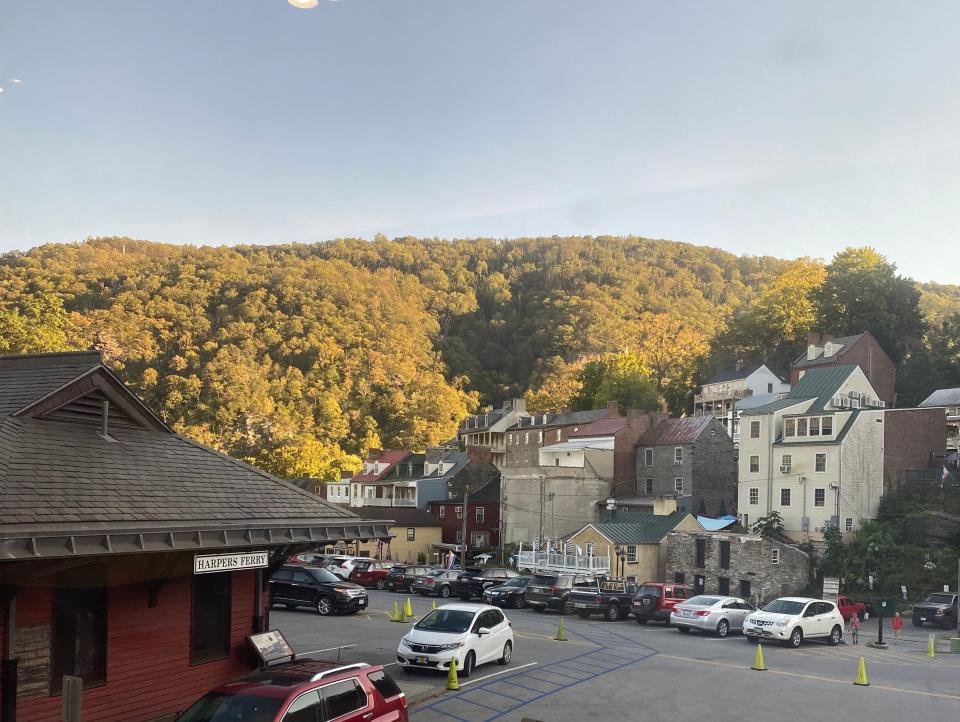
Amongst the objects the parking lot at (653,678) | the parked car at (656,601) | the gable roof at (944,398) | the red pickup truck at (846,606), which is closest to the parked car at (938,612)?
the red pickup truck at (846,606)

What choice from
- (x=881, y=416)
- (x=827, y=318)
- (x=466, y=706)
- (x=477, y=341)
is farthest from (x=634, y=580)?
(x=477, y=341)

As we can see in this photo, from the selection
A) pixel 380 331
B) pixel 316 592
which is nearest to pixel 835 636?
pixel 316 592

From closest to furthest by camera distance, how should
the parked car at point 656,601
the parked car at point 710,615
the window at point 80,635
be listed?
1. the window at point 80,635
2. the parked car at point 710,615
3. the parked car at point 656,601

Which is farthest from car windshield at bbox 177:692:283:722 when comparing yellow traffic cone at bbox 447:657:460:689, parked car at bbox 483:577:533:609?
parked car at bbox 483:577:533:609

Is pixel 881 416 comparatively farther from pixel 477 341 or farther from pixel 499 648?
pixel 477 341

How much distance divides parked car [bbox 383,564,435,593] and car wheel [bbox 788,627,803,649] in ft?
66.3

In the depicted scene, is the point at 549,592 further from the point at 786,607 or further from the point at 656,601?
the point at 786,607

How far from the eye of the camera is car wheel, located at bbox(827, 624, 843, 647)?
1227 inches

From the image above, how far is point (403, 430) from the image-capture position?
114 m

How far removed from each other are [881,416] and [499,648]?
4123 cm

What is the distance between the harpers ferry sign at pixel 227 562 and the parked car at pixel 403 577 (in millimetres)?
29346

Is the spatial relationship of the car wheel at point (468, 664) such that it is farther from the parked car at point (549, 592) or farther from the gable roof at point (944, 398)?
the gable roof at point (944, 398)

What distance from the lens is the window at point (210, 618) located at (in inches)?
658

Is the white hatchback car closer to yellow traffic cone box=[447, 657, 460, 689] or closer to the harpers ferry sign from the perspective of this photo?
yellow traffic cone box=[447, 657, 460, 689]
